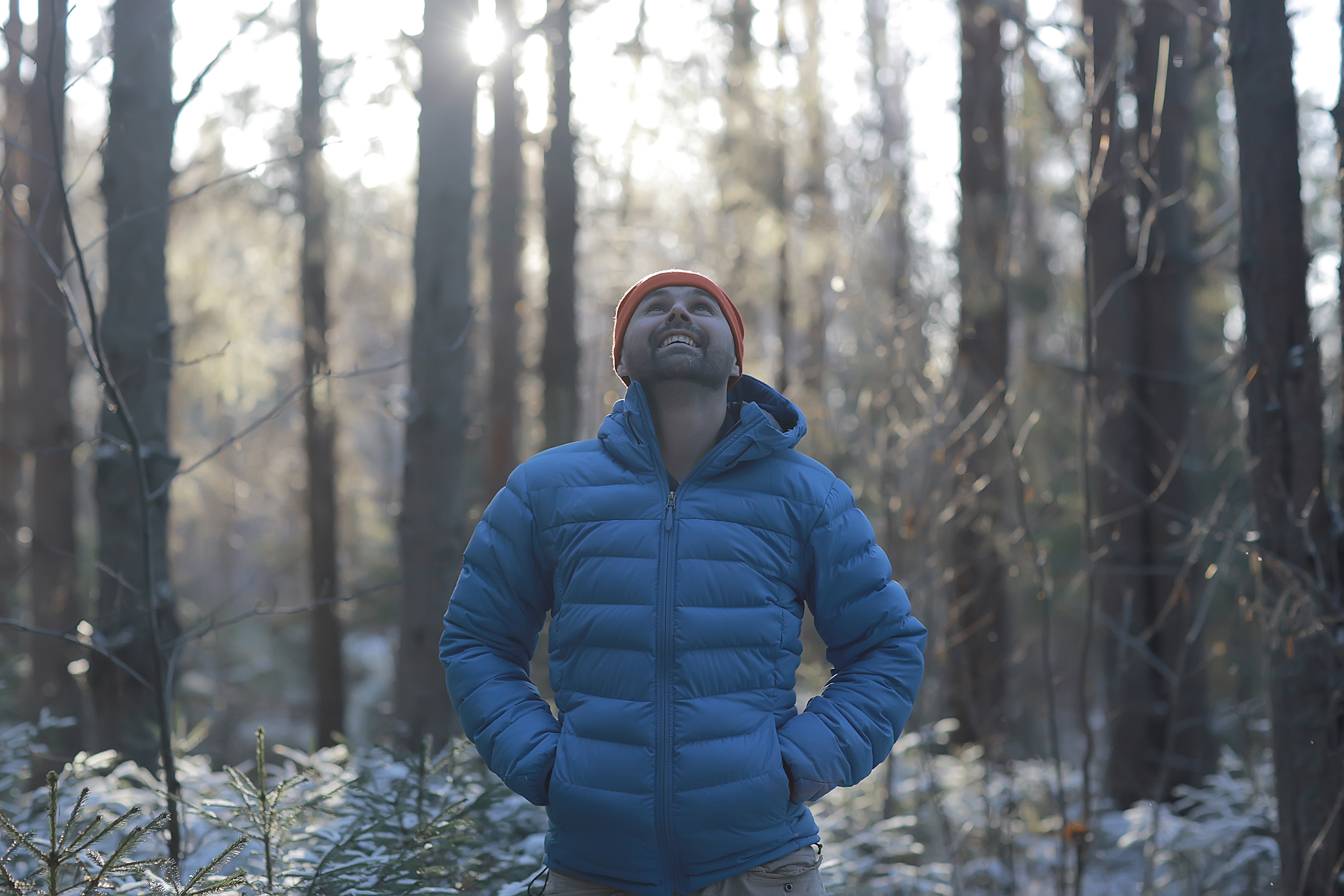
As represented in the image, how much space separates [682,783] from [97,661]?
3.56 metres

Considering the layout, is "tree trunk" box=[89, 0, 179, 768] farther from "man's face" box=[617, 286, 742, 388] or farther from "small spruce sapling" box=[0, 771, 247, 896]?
"man's face" box=[617, 286, 742, 388]

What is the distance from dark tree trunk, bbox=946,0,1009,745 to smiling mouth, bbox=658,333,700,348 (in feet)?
17.6

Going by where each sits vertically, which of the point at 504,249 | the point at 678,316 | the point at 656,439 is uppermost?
the point at 504,249

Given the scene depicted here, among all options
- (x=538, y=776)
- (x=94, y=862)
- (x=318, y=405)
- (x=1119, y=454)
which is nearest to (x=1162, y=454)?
(x=1119, y=454)

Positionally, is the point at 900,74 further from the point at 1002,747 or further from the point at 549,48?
the point at 1002,747

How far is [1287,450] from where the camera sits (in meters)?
3.61

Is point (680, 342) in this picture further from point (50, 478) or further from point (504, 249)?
point (50, 478)

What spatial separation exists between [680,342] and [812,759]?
39.2 inches

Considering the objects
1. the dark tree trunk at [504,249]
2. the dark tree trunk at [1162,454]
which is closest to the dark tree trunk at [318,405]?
the dark tree trunk at [504,249]

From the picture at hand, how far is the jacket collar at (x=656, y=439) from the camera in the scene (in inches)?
85.7

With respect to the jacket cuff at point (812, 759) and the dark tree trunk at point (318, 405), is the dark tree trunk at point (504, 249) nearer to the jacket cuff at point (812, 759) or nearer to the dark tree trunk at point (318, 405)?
the dark tree trunk at point (318, 405)

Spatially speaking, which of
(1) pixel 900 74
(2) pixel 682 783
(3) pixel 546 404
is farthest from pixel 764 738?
(1) pixel 900 74

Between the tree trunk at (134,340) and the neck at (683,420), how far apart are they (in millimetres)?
2775

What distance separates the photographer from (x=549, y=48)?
9.59m
